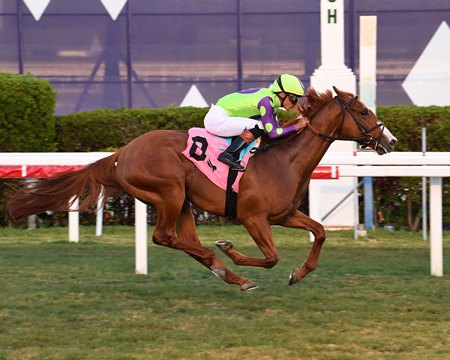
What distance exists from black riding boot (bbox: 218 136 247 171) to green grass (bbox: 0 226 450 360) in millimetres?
822

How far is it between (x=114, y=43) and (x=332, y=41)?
12.4ft

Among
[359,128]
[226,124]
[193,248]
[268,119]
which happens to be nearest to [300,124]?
[268,119]

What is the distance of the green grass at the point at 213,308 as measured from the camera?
16.5 ft

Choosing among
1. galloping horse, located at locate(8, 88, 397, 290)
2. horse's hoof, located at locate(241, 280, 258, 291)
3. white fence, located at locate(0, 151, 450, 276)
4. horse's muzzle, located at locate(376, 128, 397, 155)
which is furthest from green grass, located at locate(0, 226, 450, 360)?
horse's muzzle, located at locate(376, 128, 397, 155)

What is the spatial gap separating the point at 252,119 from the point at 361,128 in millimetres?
692

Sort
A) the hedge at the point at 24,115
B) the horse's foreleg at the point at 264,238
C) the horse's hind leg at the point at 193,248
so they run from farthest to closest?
the hedge at the point at 24,115
the horse's hind leg at the point at 193,248
the horse's foreleg at the point at 264,238

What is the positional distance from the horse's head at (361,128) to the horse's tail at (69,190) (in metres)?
1.46

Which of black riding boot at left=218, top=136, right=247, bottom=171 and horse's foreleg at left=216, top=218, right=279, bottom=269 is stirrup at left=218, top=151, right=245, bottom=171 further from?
horse's foreleg at left=216, top=218, right=279, bottom=269

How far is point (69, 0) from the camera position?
13.1 meters

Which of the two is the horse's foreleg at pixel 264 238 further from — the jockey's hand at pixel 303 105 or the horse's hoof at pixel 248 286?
the jockey's hand at pixel 303 105

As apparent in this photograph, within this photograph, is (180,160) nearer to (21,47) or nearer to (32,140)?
(32,140)

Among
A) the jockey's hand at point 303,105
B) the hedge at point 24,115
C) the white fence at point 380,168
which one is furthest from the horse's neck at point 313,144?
the hedge at point 24,115

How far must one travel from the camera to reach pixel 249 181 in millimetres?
6191

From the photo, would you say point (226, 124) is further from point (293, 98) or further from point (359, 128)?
point (359, 128)
